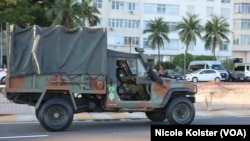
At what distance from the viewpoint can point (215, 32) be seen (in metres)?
79.0

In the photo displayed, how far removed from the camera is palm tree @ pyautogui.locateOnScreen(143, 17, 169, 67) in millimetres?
76125

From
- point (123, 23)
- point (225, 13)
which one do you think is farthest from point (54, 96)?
point (225, 13)

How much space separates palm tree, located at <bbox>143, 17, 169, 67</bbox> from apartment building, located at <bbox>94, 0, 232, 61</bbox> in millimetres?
2339

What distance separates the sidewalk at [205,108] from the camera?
1636 centimetres

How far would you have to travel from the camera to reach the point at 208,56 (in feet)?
263

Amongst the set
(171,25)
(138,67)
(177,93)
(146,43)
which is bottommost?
(177,93)

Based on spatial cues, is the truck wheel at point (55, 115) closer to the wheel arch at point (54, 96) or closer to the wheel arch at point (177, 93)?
the wheel arch at point (54, 96)

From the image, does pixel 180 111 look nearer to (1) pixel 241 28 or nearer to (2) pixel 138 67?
(2) pixel 138 67

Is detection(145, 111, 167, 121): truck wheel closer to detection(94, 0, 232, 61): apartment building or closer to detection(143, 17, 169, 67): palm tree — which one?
detection(94, 0, 232, 61): apartment building

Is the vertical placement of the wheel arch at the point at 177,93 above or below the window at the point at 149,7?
below

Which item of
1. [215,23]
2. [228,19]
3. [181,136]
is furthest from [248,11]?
[181,136]

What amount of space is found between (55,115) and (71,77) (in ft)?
3.61

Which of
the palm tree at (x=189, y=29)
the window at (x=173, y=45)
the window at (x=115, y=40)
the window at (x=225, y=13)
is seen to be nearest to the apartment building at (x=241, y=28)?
the window at (x=225, y=13)

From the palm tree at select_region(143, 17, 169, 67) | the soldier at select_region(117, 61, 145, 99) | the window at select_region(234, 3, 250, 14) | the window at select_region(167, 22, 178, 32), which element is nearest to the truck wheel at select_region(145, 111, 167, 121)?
the soldier at select_region(117, 61, 145, 99)
